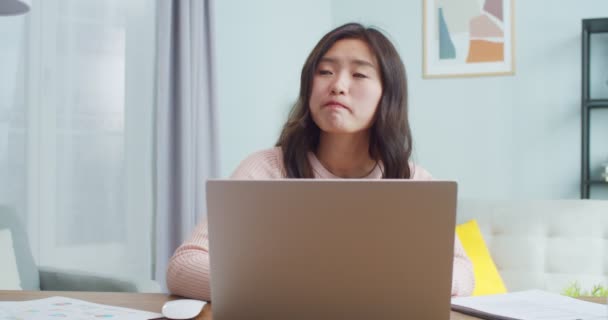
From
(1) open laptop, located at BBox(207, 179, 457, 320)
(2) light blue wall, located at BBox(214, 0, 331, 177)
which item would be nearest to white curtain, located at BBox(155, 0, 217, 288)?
(2) light blue wall, located at BBox(214, 0, 331, 177)

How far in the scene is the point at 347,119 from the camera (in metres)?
1.38

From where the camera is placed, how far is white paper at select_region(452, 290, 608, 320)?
34.6 inches

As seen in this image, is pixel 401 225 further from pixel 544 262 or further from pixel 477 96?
pixel 477 96

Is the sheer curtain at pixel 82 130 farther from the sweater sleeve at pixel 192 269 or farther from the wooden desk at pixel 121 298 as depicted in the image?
the sweater sleeve at pixel 192 269

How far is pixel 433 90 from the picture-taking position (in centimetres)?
352

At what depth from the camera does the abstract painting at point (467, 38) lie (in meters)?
3.40

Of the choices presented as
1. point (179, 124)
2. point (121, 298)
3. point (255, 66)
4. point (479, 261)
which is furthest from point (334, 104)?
point (255, 66)

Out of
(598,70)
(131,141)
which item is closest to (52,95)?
(131,141)

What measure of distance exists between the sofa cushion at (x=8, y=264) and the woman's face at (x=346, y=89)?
106 cm

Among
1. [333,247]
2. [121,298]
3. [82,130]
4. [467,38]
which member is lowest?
[121,298]

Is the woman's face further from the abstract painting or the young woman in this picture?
the abstract painting

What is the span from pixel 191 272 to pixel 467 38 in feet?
9.33

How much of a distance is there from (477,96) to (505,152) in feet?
1.18

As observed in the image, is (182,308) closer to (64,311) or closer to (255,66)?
(64,311)
